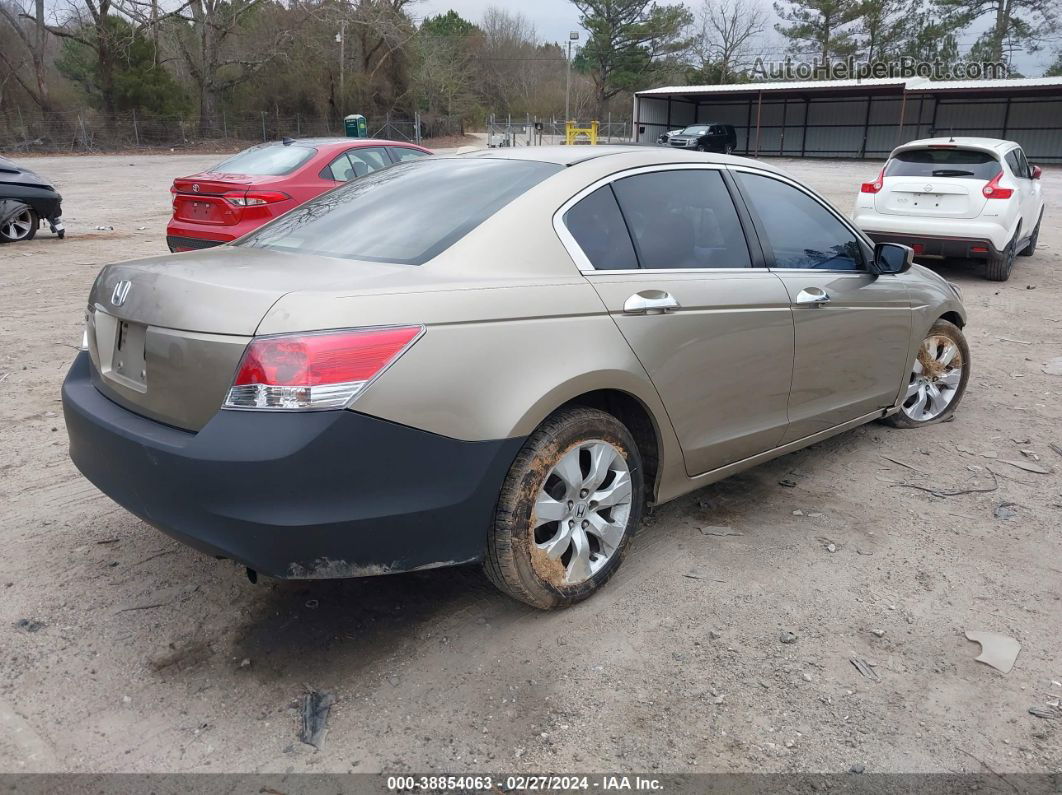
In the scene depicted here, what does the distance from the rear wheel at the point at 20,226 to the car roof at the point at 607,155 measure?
11.0 m

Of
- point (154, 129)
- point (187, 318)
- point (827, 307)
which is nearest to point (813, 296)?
point (827, 307)

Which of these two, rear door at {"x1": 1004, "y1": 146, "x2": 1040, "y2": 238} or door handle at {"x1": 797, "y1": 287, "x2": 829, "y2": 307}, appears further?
rear door at {"x1": 1004, "y1": 146, "x2": 1040, "y2": 238}

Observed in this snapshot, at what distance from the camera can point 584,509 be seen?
298cm

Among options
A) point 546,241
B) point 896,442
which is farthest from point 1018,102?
point 546,241

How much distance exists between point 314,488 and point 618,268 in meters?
1.39

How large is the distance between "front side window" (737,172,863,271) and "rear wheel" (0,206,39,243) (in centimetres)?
1181

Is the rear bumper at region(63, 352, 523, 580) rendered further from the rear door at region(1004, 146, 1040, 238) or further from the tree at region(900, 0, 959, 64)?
the tree at region(900, 0, 959, 64)

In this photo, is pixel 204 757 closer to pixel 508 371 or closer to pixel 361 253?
pixel 508 371

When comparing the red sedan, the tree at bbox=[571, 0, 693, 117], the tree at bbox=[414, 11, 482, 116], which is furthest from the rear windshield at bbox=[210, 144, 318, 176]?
the tree at bbox=[571, 0, 693, 117]

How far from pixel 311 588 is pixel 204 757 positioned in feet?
3.02

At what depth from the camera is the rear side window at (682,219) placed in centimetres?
325

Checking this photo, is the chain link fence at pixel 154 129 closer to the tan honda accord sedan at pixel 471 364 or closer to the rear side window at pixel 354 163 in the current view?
the rear side window at pixel 354 163

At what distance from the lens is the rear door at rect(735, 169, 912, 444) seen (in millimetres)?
3756

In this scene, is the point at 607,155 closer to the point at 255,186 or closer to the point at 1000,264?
the point at 255,186
